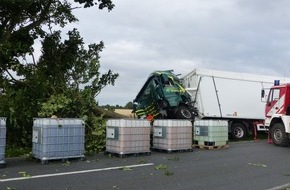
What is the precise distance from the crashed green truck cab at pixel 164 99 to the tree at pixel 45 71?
270 centimetres

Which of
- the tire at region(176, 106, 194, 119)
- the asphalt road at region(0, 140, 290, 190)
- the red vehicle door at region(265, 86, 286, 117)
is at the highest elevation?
the red vehicle door at region(265, 86, 286, 117)

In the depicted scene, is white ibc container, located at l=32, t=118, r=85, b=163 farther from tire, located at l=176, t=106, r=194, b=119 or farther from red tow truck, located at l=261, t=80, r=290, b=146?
red tow truck, located at l=261, t=80, r=290, b=146

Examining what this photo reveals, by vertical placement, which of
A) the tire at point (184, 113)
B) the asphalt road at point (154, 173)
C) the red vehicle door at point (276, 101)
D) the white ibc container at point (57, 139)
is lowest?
the asphalt road at point (154, 173)

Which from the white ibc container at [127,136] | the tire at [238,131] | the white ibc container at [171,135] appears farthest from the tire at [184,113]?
the white ibc container at [127,136]

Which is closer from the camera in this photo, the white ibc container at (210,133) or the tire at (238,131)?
the white ibc container at (210,133)

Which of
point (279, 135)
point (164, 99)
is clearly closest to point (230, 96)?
point (279, 135)

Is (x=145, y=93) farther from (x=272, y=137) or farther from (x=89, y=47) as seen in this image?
(x=272, y=137)

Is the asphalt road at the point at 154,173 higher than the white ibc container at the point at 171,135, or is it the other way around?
the white ibc container at the point at 171,135

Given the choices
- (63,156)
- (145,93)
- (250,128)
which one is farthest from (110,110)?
(250,128)

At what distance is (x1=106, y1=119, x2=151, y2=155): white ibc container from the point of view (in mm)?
13141

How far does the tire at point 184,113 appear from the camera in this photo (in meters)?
18.8

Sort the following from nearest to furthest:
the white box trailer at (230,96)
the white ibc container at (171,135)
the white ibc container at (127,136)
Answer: the white ibc container at (127,136) → the white ibc container at (171,135) → the white box trailer at (230,96)

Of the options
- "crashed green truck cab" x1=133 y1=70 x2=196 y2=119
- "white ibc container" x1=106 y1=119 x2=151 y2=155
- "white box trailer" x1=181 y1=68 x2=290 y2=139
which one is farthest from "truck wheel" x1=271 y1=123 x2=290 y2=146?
"white ibc container" x1=106 y1=119 x2=151 y2=155

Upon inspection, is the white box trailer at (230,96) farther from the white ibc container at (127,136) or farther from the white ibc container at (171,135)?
the white ibc container at (127,136)
